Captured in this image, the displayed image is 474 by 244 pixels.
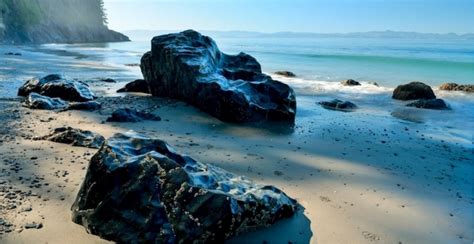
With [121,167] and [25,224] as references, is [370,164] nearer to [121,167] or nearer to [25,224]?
[121,167]

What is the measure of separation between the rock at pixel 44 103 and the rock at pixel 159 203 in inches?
221

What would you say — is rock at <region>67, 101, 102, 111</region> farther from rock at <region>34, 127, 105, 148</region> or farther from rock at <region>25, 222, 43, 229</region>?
rock at <region>25, 222, 43, 229</region>

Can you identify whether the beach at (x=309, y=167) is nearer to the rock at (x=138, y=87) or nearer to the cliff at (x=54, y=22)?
the rock at (x=138, y=87)

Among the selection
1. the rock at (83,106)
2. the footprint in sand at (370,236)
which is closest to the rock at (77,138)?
the rock at (83,106)

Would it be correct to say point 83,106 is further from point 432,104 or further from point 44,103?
point 432,104

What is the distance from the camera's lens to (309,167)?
5.43m

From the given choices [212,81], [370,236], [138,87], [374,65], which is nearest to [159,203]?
[370,236]

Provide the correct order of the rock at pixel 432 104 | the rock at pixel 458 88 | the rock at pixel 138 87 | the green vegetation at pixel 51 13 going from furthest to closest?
the green vegetation at pixel 51 13 → the rock at pixel 458 88 → the rock at pixel 138 87 → the rock at pixel 432 104

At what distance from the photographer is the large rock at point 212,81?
27.2 ft

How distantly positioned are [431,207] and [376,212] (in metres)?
0.65

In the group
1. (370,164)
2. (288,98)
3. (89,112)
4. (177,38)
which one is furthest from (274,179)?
(177,38)

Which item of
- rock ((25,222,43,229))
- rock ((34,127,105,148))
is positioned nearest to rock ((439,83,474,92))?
rock ((34,127,105,148))

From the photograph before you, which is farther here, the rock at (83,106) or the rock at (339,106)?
the rock at (339,106)

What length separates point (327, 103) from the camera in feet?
36.5
